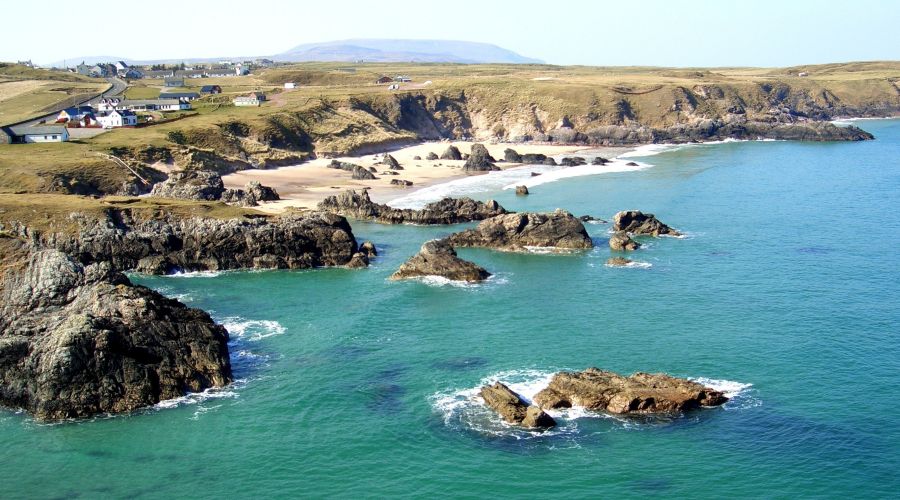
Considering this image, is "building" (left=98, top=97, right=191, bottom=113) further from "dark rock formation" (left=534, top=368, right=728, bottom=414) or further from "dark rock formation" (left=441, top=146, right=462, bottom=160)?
"dark rock formation" (left=534, top=368, right=728, bottom=414)

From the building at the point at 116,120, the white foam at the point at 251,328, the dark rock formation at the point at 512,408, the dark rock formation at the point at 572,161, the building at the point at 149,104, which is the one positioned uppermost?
the building at the point at 149,104

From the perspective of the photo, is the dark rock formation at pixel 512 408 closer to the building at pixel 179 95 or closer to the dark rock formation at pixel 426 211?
the dark rock formation at pixel 426 211

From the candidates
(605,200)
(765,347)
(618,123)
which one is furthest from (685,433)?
(618,123)

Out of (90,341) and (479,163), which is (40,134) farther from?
(90,341)

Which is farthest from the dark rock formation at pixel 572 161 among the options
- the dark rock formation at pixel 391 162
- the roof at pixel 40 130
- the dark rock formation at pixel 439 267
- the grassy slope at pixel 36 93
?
Answer: the grassy slope at pixel 36 93

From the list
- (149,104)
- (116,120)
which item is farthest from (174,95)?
(116,120)

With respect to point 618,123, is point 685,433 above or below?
below

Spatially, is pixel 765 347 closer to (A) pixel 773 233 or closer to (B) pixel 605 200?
(A) pixel 773 233
